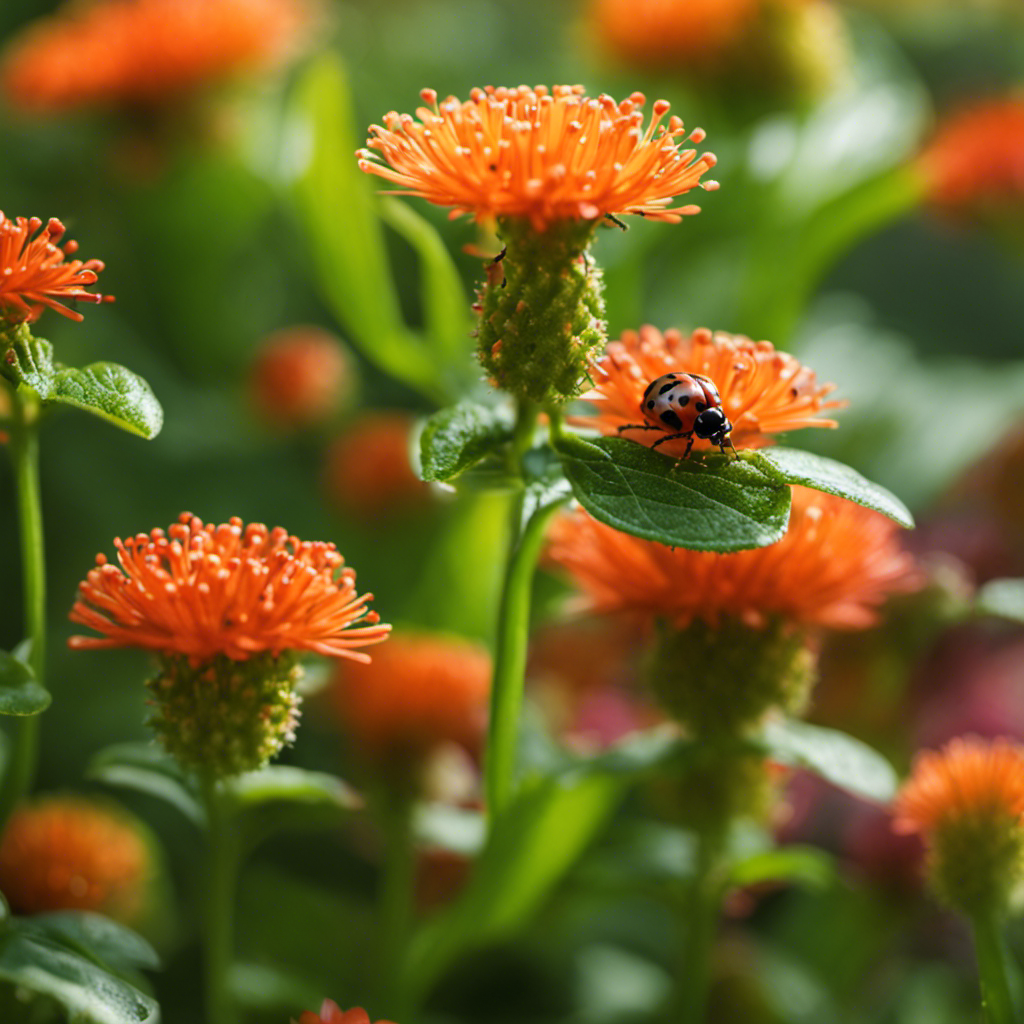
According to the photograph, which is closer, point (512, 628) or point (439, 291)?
point (512, 628)

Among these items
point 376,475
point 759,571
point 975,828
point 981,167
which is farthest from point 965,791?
point 981,167

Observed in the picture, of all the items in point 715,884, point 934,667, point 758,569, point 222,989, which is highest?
point 934,667

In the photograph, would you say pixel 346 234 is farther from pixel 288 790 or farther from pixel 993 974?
pixel 993 974

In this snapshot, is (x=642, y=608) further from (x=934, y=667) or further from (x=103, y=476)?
(x=103, y=476)

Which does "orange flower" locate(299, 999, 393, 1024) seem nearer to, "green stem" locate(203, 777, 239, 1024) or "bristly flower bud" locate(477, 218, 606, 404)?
"green stem" locate(203, 777, 239, 1024)

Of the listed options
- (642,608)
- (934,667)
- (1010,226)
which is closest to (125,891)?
(642,608)

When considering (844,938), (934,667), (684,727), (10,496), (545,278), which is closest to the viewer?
(545,278)

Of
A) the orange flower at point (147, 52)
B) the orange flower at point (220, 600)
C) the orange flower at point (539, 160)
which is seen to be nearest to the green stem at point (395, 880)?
the orange flower at point (220, 600)
